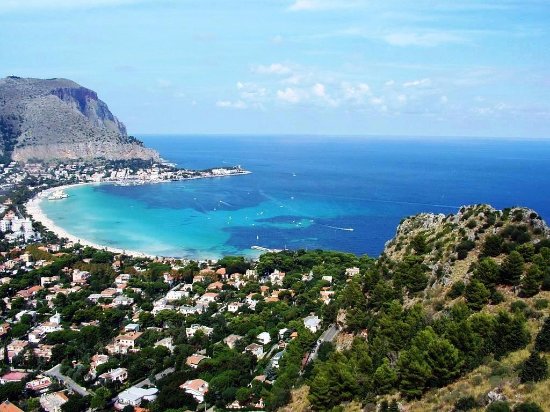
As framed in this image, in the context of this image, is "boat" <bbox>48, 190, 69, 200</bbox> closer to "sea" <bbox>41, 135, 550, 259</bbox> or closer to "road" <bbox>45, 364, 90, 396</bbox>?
"sea" <bbox>41, 135, 550, 259</bbox>

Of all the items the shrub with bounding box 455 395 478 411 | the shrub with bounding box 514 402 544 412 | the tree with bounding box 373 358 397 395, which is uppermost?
the shrub with bounding box 514 402 544 412

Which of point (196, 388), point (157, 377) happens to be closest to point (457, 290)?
point (196, 388)

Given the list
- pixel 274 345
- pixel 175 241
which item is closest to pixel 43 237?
pixel 175 241

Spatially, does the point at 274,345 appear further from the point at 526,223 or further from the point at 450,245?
the point at 526,223

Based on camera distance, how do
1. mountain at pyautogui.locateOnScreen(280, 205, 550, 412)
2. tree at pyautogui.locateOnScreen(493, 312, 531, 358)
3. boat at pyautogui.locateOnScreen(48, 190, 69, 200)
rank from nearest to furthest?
mountain at pyautogui.locateOnScreen(280, 205, 550, 412) → tree at pyautogui.locateOnScreen(493, 312, 531, 358) → boat at pyautogui.locateOnScreen(48, 190, 69, 200)

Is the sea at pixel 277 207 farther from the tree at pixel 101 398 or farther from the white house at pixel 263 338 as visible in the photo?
the tree at pixel 101 398

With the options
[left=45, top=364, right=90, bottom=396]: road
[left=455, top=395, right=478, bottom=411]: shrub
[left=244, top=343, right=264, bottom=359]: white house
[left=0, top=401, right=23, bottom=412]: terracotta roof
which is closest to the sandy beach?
[left=45, top=364, right=90, bottom=396]: road
